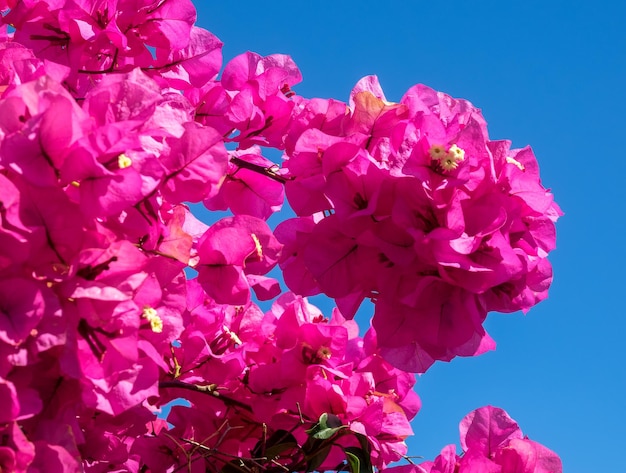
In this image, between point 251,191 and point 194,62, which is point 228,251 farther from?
point 194,62

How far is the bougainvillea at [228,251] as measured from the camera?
1255 mm

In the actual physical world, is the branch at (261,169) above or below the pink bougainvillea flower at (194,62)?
below

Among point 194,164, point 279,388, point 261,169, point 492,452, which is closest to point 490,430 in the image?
point 492,452

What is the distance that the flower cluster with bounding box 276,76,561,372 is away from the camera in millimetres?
1446

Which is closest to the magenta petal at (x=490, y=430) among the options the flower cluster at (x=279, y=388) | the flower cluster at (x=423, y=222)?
the flower cluster at (x=279, y=388)

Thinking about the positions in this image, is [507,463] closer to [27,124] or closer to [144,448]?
[144,448]

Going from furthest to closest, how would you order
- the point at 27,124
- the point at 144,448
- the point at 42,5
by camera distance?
the point at 144,448
the point at 42,5
the point at 27,124

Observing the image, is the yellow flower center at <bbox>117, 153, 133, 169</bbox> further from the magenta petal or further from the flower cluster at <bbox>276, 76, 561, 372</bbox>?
the magenta petal

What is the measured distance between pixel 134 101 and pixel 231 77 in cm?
70

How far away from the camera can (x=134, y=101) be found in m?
1.37

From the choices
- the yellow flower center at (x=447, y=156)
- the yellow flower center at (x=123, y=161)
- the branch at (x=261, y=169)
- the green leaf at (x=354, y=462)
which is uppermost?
the branch at (x=261, y=169)

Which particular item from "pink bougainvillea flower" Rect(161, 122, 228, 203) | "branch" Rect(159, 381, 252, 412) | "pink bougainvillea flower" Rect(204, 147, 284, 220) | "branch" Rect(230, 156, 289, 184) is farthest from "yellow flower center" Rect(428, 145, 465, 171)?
"branch" Rect(159, 381, 252, 412)

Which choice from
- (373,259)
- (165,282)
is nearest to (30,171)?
(165,282)

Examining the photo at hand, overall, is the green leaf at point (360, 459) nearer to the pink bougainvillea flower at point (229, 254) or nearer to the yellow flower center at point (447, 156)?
the pink bougainvillea flower at point (229, 254)
